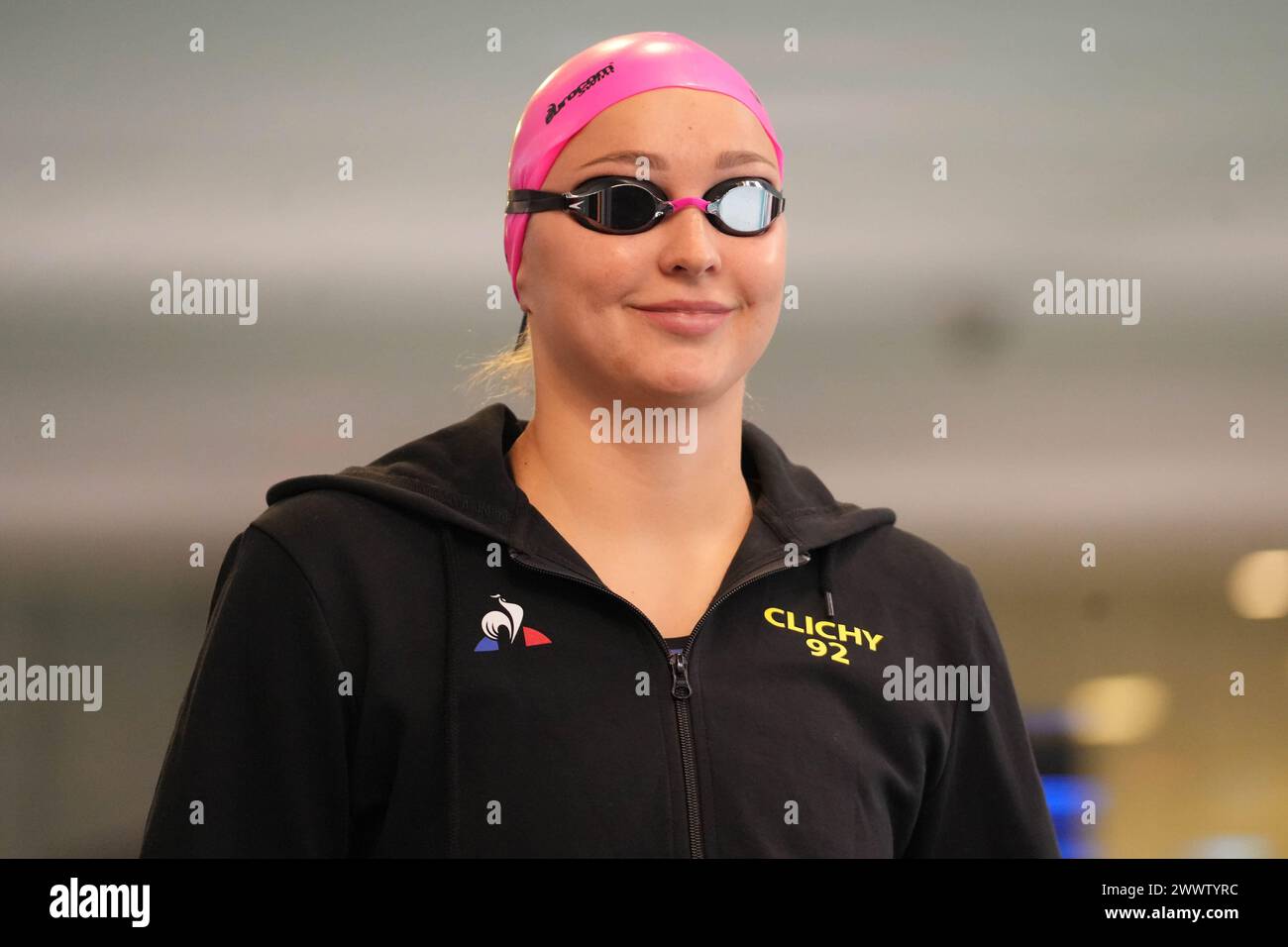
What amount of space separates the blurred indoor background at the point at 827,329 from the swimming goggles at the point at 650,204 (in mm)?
1022

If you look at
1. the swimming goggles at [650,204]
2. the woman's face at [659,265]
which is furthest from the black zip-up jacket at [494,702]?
the swimming goggles at [650,204]

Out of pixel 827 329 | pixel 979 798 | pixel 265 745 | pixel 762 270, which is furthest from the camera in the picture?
pixel 827 329

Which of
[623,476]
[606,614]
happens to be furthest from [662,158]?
[606,614]

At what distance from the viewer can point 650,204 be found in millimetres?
1919

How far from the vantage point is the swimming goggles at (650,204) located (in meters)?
1.92

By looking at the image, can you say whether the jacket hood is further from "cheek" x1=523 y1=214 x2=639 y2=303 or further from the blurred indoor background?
the blurred indoor background

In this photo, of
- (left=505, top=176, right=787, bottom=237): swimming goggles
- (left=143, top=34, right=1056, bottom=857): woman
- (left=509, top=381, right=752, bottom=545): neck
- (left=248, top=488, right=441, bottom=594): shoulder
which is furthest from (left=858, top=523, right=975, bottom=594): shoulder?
(left=248, top=488, right=441, bottom=594): shoulder

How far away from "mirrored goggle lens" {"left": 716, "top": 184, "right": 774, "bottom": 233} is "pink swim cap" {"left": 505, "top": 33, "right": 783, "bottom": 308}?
157 millimetres

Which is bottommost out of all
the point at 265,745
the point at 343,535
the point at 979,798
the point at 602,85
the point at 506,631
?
the point at 979,798

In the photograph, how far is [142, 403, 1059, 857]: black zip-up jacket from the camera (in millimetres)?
1854

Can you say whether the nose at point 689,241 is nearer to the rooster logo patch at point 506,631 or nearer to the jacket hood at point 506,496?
the jacket hood at point 506,496

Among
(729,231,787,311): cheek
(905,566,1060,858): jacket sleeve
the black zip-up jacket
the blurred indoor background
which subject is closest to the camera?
the black zip-up jacket

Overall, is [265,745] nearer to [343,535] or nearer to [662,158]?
[343,535]

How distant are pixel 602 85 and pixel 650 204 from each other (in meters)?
0.20
